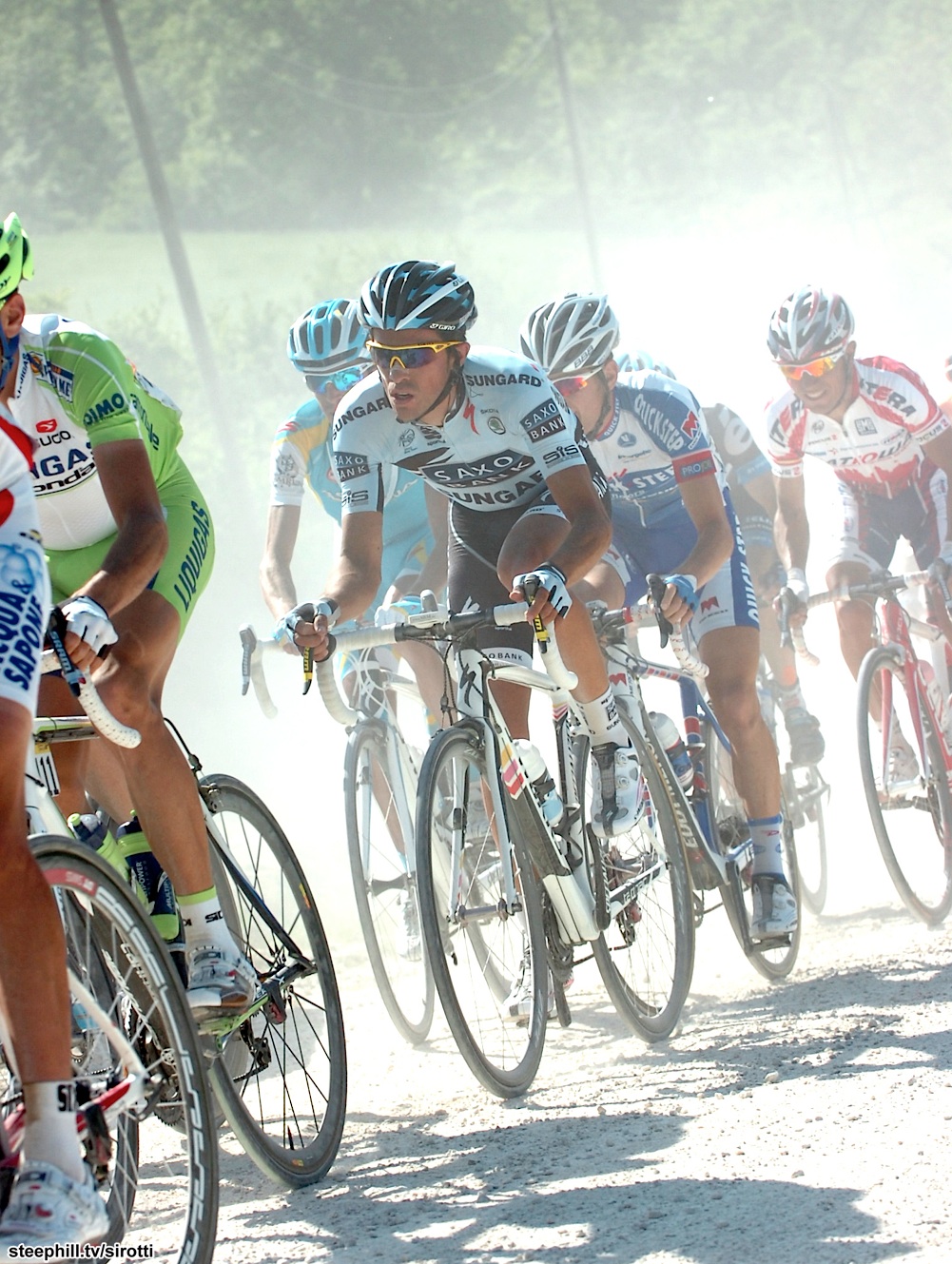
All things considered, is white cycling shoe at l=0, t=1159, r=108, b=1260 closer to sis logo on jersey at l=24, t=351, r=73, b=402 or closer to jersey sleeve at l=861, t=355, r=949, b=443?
sis logo on jersey at l=24, t=351, r=73, b=402

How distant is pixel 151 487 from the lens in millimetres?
3561

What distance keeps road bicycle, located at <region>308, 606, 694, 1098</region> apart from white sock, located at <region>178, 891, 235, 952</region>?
0.64m

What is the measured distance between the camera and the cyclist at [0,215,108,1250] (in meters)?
2.34

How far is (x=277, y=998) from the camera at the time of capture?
12.5 ft

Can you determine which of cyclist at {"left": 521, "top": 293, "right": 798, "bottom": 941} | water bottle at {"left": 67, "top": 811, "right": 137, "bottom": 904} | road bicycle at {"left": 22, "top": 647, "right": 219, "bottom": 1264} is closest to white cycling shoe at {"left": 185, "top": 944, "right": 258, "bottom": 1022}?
water bottle at {"left": 67, "top": 811, "right": 137, "bottom": 904}

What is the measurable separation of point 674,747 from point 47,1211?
3.46 m

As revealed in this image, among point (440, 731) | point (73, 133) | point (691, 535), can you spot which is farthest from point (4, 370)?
point (73, 133)

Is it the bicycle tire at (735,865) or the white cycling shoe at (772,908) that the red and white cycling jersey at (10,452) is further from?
the white cycling shoe at (772,908)

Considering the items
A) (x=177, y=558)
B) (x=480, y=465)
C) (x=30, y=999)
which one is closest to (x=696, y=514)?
(x=480, y=465)

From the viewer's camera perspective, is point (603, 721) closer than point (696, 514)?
Yes

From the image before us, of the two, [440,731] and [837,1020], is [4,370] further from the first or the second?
[837,1020]

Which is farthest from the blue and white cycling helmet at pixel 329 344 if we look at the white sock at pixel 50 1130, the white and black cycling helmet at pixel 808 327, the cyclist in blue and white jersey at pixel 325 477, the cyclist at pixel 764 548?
the white sock at pixel 50 1130

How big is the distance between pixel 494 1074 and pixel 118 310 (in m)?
22.1

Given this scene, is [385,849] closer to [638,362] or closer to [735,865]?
[735,865]
